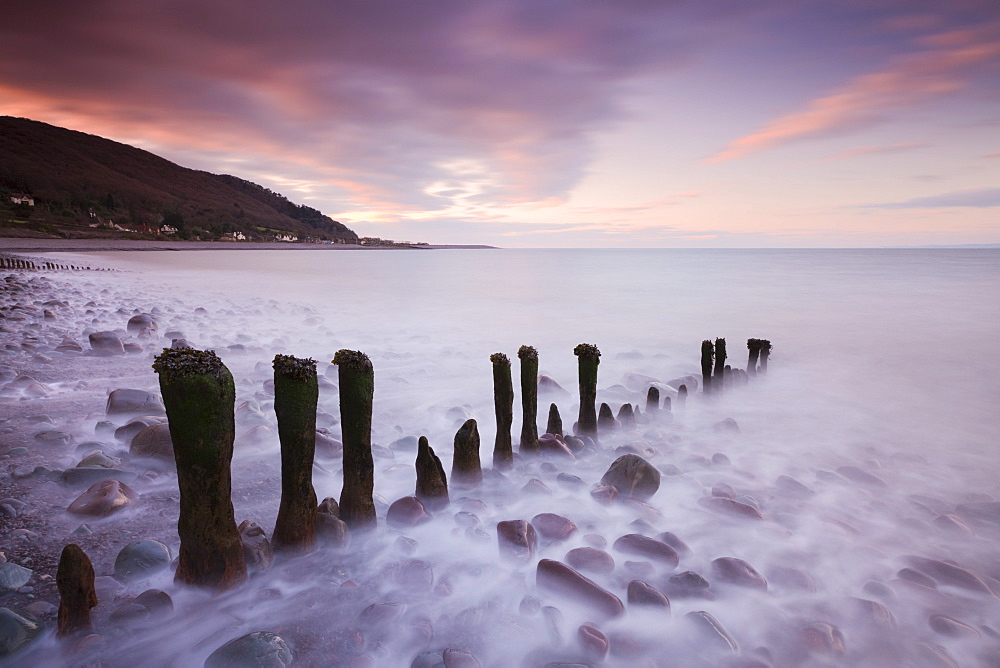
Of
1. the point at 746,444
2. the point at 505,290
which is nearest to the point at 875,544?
the point at 746,444

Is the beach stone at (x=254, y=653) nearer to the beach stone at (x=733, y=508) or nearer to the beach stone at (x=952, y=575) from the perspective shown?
the beach stone at (x=733, y=508)

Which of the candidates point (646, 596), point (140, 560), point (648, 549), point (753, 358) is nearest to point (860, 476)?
point (648, 549)

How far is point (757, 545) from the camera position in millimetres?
3967

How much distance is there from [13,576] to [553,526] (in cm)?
326

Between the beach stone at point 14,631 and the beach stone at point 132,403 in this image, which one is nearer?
the beach stone at point 14,631

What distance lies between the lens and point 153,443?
4.45 m

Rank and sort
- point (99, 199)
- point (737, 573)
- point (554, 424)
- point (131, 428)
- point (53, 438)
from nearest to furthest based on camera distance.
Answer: point (737, 573) → point (53, 438) → point (131, 428) → point (554, 424) → point (99, 199)

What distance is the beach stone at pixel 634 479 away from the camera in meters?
4.51

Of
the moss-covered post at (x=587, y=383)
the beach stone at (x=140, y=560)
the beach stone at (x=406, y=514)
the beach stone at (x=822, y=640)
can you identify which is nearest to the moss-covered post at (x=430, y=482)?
the beach stone at (x=406, y=514)

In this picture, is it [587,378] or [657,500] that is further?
[587,378]

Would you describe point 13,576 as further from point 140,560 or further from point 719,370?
point 719,370

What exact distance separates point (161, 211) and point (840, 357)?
168253mm

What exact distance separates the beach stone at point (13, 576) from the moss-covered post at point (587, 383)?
428 cm

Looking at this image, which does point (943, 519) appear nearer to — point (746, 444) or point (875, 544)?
point (875, 544)
